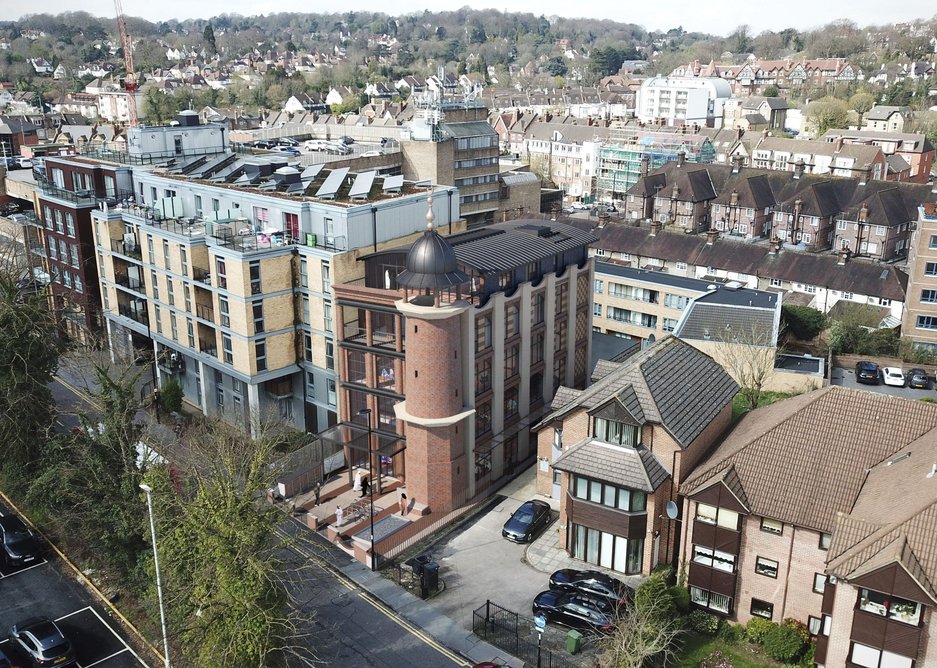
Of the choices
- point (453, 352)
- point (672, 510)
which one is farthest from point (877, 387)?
point (453, 352)

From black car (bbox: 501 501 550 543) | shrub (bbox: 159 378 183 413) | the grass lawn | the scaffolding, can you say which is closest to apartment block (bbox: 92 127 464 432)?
shrub (bbox: 159 378 183 413)

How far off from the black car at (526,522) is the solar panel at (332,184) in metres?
23.4

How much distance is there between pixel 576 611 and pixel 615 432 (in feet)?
26.0

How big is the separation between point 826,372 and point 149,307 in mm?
49043

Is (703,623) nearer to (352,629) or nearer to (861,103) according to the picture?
(352,629)

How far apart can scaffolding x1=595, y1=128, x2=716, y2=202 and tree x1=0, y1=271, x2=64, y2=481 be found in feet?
316

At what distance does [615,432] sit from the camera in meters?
35.9

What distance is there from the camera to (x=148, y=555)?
3206cm

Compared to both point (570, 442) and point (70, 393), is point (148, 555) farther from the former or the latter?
point (70, 393)

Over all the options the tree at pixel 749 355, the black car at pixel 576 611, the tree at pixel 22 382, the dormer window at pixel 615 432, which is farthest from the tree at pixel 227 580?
the tree at pixel 749 355

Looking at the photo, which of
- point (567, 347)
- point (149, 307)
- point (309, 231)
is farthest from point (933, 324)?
point (149, 307)

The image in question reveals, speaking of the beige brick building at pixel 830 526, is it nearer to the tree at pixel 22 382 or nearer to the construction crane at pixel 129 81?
the tree at pixel 22 382

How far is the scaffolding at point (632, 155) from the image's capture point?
411 ft

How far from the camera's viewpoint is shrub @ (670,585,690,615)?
32.8 meters
